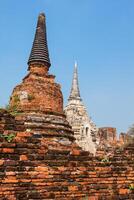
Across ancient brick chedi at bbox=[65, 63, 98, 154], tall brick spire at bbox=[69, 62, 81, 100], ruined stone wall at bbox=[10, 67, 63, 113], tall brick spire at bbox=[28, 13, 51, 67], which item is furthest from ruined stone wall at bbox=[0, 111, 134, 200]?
tall brick spire at bbox=[69, 62, 81, 100]

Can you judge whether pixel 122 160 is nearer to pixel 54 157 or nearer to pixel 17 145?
pixel 54 157

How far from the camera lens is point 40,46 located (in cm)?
1405

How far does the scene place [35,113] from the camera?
1107 cm

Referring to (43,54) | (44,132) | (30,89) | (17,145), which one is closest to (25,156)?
(17,145)

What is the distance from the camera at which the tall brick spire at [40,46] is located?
44.6 ft

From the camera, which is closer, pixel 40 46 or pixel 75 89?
pixel 40 46

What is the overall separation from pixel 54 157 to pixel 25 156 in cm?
59

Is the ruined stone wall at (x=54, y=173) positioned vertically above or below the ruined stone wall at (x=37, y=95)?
below

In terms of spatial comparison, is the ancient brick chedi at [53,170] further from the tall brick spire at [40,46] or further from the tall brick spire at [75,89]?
the tall brick spire at [75,89]

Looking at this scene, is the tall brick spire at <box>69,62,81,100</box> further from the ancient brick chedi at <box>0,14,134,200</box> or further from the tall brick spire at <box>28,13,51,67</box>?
the ancient brick chedi at <box>0,14,134,200</box>

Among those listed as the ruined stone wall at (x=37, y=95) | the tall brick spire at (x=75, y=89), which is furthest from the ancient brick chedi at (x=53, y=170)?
the tall brick spire at (x=75, y=89)

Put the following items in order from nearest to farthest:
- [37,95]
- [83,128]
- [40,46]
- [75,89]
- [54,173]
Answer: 1. [54,173]
2. [37,95]
3. [40,46]
4. [83,128]
5. [75,89]

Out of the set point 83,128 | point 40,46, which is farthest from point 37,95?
point 83,128

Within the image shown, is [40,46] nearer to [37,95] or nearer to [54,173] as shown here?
[37,95]
